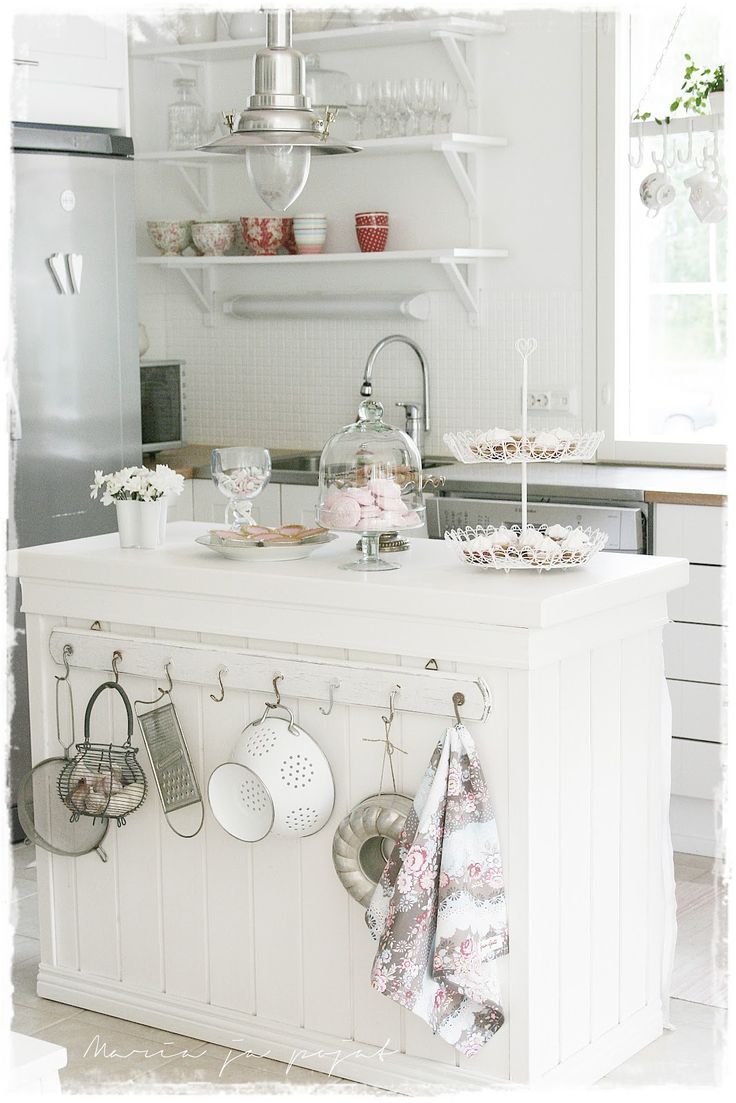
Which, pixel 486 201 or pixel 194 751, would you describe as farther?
pixel 486 201

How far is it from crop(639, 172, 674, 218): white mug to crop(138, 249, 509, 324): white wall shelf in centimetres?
72

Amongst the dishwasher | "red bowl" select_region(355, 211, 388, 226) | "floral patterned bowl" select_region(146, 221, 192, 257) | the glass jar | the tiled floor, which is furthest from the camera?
"floral patterned bowl" select_region(146, 221, 192, 257)

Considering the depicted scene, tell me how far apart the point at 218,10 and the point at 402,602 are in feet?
11.1

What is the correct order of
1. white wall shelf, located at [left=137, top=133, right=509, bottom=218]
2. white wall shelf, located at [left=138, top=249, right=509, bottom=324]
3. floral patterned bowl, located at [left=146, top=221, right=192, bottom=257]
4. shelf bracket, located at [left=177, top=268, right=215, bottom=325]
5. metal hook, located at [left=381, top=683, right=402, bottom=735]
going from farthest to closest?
shelf bracket, located at [left=177, top=268, right=215, bottom=325] < floral patterned bowl, located at [left=146, top=221, right=192, bottom=257] < white wall shelf, located at [left=138, top=249, right=509, bottom=324] < white wall shelf, located at [left=137, top=133, right=509, bottom=218] < metal hook, located at [left=381, top=683, right=402, bottom=735]

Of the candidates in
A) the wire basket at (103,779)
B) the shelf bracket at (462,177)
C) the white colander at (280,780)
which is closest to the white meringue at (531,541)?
the white colander at (280,780)

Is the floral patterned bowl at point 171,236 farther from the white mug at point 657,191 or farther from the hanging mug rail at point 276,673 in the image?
the hanging mug rail at point 276,673

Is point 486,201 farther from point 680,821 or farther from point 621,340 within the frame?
point 680,821

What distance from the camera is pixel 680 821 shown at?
399 centimetres

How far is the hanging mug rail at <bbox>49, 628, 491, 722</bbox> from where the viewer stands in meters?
2.45

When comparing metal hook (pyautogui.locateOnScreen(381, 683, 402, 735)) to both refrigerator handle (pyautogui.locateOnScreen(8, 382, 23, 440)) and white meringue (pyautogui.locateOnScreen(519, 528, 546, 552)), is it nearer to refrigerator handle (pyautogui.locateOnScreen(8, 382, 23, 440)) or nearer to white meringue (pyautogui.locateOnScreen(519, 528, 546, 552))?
white meringue (pyautogui.locateOnScreen(519, 528, 546, 552))

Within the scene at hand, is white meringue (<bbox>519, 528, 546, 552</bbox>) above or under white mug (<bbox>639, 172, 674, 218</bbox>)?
under

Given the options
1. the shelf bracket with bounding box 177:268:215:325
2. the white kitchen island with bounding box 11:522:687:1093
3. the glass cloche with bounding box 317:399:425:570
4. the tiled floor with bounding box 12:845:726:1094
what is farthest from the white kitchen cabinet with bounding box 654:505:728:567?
the shelf bracket with bounding box 177:268:215:325

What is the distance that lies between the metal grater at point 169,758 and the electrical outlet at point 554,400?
2.20m

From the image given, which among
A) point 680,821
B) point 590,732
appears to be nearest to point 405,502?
point 590,732
